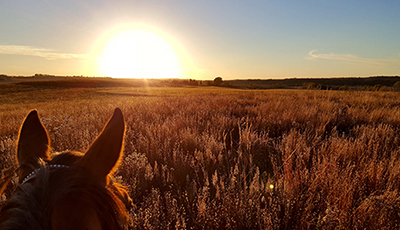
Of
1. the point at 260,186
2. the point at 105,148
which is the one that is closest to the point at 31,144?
the point at 105,148

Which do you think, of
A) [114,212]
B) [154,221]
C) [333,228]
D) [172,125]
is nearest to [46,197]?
[114,212]

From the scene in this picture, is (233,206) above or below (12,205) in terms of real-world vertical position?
below

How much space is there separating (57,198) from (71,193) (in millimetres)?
57

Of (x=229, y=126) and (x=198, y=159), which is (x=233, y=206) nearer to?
(x=198, y=159)

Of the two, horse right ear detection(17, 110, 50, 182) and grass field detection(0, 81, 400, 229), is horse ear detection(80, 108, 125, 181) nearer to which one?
horse right ear detection(17, 110, 50, 182)

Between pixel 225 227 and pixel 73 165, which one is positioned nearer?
pixel 73 165

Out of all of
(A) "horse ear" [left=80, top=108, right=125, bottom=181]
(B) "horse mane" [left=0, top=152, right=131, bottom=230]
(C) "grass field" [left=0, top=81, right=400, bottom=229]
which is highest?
(A) "horse ear" [left=80, top=108, right=125, bottom=181]

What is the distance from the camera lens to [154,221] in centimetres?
182

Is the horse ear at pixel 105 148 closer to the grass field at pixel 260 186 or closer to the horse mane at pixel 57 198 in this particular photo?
the horse mane at pixel 57 198

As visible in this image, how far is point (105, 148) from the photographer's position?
89 centimetres

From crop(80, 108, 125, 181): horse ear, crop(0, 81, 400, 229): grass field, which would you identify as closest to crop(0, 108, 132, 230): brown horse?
crop(80, 108, 125, 181): horse ear

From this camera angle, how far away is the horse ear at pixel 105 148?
0.88 metres

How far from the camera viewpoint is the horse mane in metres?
0.61

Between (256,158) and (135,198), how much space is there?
89.9 inches
